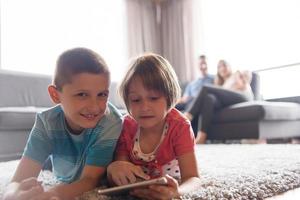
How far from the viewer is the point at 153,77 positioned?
0.93 m

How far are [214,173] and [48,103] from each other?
2001 millimetres

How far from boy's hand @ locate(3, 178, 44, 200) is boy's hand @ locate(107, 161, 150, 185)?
20 cm

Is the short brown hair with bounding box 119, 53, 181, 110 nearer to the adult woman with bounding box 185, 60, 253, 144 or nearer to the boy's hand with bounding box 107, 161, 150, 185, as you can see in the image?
the boy's hand with bounding box 107, 161, 150, 185

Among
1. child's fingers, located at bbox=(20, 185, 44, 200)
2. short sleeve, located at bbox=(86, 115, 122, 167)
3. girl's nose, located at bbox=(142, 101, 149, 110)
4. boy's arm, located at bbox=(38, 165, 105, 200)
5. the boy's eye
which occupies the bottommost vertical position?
boy's arm, located at bbox=(38, 165, 105, 200)

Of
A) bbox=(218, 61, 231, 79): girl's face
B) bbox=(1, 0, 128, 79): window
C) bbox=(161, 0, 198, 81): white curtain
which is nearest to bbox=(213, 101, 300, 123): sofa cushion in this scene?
bbox=(218, 61, 231, 79): girl's face

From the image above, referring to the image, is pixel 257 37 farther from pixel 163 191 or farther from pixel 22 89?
pixel 163 191

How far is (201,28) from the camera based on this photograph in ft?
14.4

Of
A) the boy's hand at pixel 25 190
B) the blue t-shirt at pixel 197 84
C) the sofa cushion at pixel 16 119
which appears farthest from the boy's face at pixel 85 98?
the blue t-shirt at pixel 197 84

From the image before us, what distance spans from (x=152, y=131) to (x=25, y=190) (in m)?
0.40

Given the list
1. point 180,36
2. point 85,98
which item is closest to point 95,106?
point 85,98

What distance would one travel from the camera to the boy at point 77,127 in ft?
2.94

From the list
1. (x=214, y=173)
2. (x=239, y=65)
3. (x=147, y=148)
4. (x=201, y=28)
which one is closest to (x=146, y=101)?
(x=147, y=148)

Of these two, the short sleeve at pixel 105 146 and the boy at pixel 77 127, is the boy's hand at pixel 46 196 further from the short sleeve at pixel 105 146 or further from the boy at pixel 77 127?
the short sleeve at pixel 105 146

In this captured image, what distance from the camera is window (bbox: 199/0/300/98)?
366 cm
